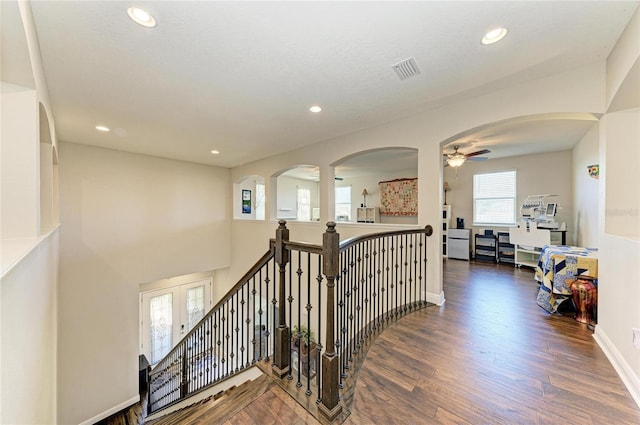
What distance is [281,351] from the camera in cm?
201


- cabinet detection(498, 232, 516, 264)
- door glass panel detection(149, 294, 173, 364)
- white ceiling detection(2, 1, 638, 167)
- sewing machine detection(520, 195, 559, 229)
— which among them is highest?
white ceiling detection(2, 1, 638, 167)

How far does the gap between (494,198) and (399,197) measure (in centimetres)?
236

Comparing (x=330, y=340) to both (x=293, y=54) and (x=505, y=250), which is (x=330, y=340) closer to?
(x=293, y=54)

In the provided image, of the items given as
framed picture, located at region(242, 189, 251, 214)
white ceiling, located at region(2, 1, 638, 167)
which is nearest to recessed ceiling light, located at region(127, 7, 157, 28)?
white ceiling, located at region(2, 1, 638, 167)

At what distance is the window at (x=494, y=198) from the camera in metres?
6.01

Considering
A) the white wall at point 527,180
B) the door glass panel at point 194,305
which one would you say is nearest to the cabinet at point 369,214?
the white wall at point 527,180

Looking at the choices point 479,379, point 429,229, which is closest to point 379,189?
point 429,229

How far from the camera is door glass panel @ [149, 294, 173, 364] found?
22.3 feet

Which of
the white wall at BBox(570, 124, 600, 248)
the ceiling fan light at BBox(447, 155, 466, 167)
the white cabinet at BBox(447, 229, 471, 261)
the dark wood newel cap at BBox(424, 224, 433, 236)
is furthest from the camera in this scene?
the white cabinet at BBox(447, 229, 471, 261)

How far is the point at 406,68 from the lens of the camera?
2.27 meters

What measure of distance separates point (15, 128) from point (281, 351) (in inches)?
97.9

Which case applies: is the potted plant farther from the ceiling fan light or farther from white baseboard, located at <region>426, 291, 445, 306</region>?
the ceiling fan light

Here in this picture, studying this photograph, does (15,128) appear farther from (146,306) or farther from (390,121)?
(146,306)

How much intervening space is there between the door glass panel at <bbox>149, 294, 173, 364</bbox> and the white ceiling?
5.18 m
